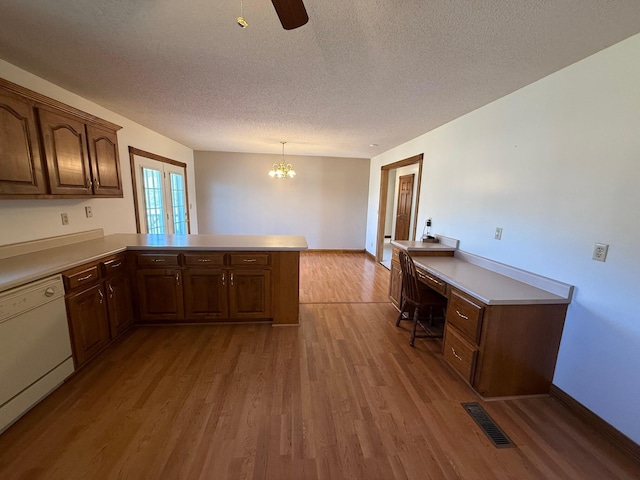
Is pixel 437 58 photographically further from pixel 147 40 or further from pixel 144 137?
pixel 144 137

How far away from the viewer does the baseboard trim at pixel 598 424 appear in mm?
1555

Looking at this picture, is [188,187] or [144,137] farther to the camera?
[188,187]

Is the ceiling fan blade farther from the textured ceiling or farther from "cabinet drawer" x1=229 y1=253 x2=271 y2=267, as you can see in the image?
"cabinet drawer" x1=229 y1=253 x2=271 y2=267

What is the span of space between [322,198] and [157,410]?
541 cm

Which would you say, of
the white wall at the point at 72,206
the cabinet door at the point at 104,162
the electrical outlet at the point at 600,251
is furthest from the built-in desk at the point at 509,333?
the white wall at the point at 72,206

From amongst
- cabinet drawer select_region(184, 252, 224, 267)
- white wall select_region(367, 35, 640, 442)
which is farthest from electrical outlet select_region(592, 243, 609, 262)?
cabinet drawer select_region(184, 252, 224, 267)

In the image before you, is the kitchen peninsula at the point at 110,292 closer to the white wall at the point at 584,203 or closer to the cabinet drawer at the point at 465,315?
the cabinet drawer at the point at 465,315

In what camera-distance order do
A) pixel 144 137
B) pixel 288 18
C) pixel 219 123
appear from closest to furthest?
pixel 288 18 → pixel 219 123 → pixel 144 137

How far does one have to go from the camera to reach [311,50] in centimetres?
178

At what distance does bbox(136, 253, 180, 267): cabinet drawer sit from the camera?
273 centimetres

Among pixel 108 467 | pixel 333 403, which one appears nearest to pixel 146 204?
pixel 108 467

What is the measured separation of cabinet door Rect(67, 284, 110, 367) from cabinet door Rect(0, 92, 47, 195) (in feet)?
→ 2.88

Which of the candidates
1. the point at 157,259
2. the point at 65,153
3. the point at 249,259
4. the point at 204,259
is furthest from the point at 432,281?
the point at 65,153

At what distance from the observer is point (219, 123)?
11.8ft
